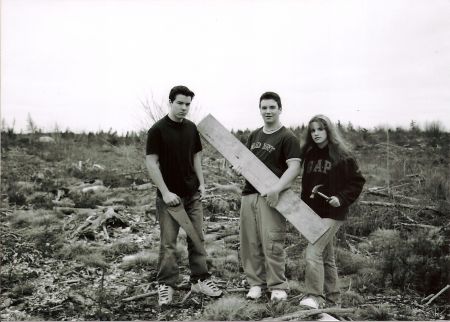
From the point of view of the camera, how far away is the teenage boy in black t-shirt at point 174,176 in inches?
145

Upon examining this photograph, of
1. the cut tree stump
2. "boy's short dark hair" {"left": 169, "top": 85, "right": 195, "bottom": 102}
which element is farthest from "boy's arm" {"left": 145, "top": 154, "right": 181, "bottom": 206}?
the cut tree stump

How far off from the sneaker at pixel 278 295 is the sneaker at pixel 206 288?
1.86 feet

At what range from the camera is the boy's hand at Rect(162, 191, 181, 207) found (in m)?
3.66

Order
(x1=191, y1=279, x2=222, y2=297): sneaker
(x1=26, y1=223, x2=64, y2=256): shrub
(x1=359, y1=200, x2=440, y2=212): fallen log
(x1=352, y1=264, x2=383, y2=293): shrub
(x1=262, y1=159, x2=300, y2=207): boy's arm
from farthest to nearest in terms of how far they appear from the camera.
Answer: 1. (x1=359, y1=200, x2=440, y2=212): fallen log
2. (x1=26, y1=223, x2=64, y2=256): shrub
3. (x1=352, y1=264, x2=383, y2=293): shrub
4. (x1=191, y1=279, x2=222, y2=297): sneaker
5. (x1=262, y1=159, x2=300, y2=207): boy's arm

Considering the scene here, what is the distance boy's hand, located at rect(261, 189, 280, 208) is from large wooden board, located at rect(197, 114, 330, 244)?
0.16 feet

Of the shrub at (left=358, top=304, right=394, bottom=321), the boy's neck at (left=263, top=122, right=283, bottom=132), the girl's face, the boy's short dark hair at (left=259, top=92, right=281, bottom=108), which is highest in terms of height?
the boy's short dark hair at (left=259, top=92, right=281, bottom=108)

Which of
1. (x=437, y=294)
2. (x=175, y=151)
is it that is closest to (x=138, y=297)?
(x=175, y=151)

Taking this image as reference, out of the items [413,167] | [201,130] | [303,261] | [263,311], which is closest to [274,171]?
[201,130]

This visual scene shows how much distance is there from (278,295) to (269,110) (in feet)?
5.54

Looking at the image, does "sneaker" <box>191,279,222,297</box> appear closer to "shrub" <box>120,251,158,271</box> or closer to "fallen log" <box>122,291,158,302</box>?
"fallen log" <box>122,291,158,302</box>

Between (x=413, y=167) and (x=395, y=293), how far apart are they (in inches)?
290

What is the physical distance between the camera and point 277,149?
145 inches

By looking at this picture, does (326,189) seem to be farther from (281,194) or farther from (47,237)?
(47,237)

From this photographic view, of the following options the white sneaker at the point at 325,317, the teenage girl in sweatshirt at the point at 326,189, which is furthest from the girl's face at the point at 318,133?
the white sneaker at the point at 325,317
